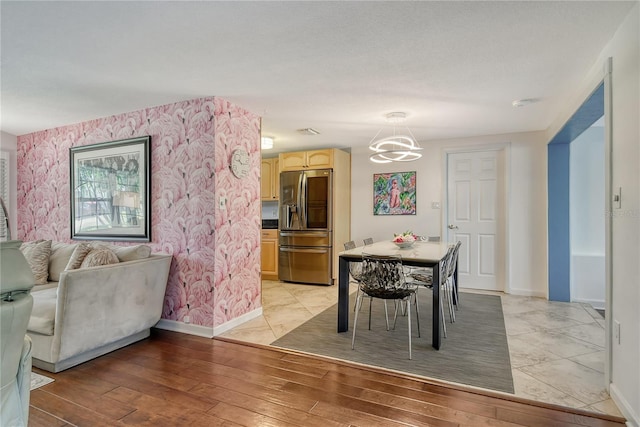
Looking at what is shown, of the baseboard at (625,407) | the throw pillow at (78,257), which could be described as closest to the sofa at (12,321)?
the throw pillow at (78,257)

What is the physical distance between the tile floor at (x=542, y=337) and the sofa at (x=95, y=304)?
80 cm

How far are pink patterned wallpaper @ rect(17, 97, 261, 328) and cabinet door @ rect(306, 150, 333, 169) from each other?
1728mm

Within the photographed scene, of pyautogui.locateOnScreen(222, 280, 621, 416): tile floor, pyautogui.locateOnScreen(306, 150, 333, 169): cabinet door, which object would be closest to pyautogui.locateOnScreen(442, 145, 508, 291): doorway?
pyautogui.locateOnScreen(222, 280, 621, 416): tile floor

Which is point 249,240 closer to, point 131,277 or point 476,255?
point 131,277

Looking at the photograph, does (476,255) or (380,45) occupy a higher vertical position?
(380,45)

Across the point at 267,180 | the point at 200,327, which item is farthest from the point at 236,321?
the point at 267,180

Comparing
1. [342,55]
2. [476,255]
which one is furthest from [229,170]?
[476,255]

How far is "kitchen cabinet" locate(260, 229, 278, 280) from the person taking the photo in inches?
220

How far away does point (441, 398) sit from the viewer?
2.03 m

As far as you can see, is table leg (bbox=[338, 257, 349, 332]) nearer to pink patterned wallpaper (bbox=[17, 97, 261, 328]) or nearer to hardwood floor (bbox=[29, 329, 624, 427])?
hardwood floor (bbox=[29, 329, 624, 427])

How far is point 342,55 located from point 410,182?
3212 mm

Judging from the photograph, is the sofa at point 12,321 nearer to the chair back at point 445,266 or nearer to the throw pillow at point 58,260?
the chair back at point 445,266

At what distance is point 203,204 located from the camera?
123 inches

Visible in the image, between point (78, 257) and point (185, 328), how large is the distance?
3.90 ft
